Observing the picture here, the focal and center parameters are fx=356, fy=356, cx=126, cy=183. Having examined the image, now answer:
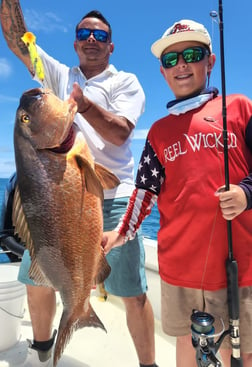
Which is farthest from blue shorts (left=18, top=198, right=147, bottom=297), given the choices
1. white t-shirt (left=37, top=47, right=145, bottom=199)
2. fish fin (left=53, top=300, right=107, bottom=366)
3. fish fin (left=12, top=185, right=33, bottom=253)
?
fish fin (left=12, top=185, right=33, bottom=253)

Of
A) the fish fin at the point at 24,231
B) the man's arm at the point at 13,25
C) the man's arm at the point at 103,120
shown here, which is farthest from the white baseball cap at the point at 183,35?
the fish fin at the point at 24,231

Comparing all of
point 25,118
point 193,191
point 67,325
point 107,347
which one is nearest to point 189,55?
point 193,191

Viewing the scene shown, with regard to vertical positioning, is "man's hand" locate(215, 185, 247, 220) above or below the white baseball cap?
below

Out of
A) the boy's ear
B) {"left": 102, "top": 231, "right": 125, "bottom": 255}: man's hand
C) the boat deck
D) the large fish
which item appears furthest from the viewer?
the boat deck

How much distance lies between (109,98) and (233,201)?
130cm

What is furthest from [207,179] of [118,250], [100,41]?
[100,41]

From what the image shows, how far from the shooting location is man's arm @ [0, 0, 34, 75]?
2430mm

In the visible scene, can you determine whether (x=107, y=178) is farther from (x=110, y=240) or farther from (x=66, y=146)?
(x=110, y=240)

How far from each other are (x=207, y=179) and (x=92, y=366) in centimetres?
200

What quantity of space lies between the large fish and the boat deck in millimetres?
1520

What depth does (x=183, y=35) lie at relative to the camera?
1.95 meters

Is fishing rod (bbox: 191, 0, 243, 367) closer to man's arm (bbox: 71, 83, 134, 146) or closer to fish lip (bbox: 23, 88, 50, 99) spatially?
man's arm (bbox: 71, 83, 134, 146)

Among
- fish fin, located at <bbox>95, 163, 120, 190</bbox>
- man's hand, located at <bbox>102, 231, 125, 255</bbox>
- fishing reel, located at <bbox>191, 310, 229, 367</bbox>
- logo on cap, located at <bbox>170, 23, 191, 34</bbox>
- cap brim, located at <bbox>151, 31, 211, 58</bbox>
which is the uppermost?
logo on cap, located at <bbox>170, 23, 191, 34</bbox>

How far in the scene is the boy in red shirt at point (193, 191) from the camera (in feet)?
5.97
